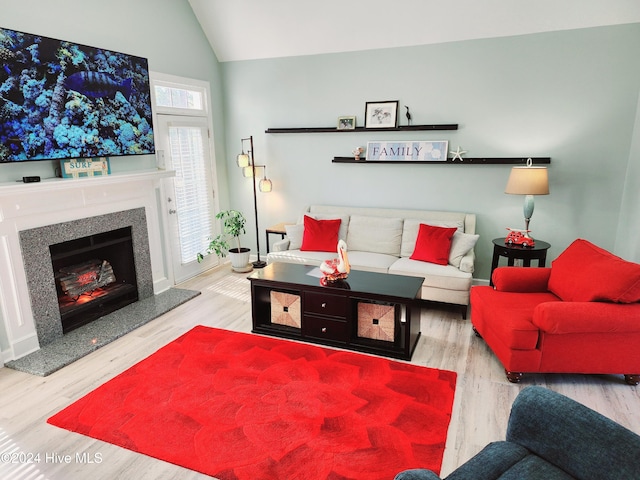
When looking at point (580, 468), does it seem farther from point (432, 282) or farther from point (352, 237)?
point (352, 237)

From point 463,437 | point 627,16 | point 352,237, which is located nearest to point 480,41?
point 627,16

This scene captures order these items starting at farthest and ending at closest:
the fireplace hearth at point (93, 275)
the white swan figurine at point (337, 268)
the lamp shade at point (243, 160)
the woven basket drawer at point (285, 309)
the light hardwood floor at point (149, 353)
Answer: the lamp shade at point (243, 160)
the fireplace hearth at point (93, 275)
the woven basket drawer at point (285, 309)
the white swan figurine at point (337, 268)
the light hardwood floor at point (149, 353)

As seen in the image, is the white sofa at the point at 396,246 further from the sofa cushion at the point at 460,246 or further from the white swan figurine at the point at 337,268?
the white swan figurine at the point at 337,268

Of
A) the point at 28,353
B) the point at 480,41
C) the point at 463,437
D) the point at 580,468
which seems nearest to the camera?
the point at 580,468

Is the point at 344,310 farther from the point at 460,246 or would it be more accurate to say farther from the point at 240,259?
the point at 240,259

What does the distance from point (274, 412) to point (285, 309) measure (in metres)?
1.11

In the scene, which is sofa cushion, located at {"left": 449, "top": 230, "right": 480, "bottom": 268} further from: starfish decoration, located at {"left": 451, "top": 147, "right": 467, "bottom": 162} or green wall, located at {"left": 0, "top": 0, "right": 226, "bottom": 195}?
green wall, located at {"left": 0, "top": 0, "right": 226, "bottom": 195}

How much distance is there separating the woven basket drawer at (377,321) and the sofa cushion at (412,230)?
1.39 metres

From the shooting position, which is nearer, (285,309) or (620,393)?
(620,393)

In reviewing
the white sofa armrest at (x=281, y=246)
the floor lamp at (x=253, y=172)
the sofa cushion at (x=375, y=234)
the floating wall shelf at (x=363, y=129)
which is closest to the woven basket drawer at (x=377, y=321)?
the sofa cushion at (x=375, y=234)

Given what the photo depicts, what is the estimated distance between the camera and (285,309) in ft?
12.1

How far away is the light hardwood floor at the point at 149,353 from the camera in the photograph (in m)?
2.28

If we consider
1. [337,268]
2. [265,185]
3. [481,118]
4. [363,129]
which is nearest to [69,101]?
[265,185]

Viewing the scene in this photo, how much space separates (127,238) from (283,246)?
1667 mm
